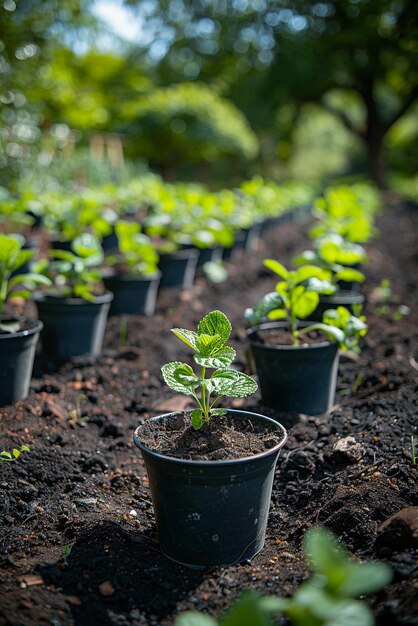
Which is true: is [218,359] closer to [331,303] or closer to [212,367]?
[212,367]

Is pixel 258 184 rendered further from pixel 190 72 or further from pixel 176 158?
pixel 190 72

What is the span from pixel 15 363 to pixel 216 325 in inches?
53.5

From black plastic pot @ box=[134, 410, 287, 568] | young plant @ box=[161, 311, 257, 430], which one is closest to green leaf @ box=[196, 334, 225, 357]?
young plant @ box=[161, 311, 257, 430]

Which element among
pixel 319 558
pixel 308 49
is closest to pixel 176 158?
pixel 308 49

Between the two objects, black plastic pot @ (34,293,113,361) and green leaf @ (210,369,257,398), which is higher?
green leaf @ (210,369,257,398)

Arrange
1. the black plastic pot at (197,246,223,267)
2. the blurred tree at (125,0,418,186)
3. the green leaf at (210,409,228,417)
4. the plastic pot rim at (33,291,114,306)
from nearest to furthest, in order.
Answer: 1. the green leaf at (210,409,228,417)
2. the plastic pot rim at (33,291,114,306)
3. the black plastic pot at (197,246,223,267)
4. the blurred tree at (125,0,418,186)

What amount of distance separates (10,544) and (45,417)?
3.30 ft

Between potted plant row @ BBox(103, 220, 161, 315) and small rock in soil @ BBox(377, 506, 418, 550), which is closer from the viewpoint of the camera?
small rock in soil @ BBox(377, 506, 418, 550)

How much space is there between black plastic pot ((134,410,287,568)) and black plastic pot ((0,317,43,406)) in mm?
1220

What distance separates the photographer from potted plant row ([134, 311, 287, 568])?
2033 mm

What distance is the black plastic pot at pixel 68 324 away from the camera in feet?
13.0

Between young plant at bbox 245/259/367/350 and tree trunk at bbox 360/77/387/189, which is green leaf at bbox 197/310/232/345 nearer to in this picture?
young plant at bbox 245/259/367/350

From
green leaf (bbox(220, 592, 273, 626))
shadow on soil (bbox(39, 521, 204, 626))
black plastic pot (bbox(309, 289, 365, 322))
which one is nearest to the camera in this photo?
green leaf (bbox(220, 592, 273, 626))

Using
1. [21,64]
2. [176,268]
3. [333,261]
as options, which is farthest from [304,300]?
[21,64]
